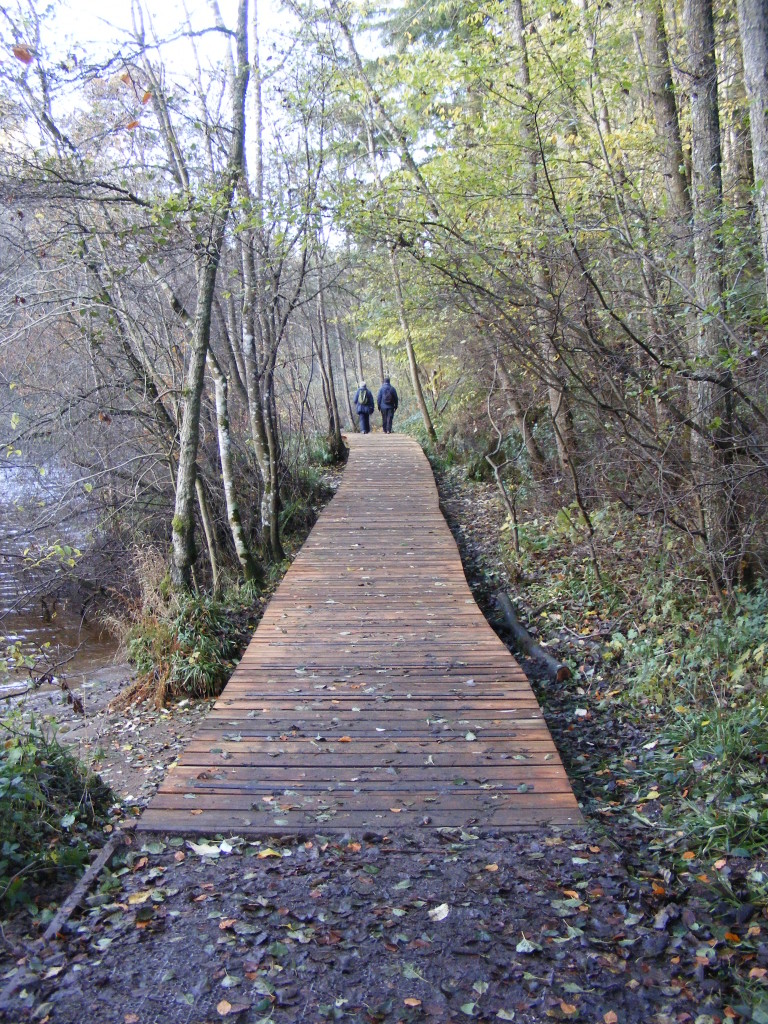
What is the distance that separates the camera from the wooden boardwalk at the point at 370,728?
13.5ft

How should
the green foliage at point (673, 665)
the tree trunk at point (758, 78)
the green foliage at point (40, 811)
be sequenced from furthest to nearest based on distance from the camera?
1. the tree trunk at point (758, 78)
2. the green foliage at point (673, 665)
3. the green foliage at point (40, 811)

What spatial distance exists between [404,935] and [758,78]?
18.8ft

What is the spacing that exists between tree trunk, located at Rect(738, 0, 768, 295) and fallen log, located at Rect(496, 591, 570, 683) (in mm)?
3674

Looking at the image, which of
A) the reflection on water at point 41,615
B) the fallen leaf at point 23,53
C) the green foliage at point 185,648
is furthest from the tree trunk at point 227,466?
the fallen leaf at point 23,53

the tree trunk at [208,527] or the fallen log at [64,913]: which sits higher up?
the tree trunk at [208,527]

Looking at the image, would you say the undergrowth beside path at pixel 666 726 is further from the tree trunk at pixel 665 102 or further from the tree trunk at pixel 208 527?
the tree trunk at pixel 665 102

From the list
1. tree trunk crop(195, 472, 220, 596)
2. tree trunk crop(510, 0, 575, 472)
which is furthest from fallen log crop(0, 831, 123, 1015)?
tree trunk crop(195, 472, 220, 596)

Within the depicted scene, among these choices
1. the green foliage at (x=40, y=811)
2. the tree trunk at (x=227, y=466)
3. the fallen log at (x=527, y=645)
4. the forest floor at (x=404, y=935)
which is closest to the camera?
the forest floor at (x=404, y=935)

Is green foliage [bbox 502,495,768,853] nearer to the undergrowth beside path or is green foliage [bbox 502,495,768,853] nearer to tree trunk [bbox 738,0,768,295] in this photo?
the undergrowth beside path

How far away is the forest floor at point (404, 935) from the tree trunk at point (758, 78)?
13.1 feet

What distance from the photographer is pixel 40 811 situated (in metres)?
3.91

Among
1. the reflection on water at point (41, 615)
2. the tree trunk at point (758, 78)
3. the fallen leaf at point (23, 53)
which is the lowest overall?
the reflection on water at point (41, 615)

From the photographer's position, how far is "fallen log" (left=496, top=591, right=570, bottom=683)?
6.69 meters

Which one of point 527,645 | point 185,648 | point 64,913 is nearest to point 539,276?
point 527,645
